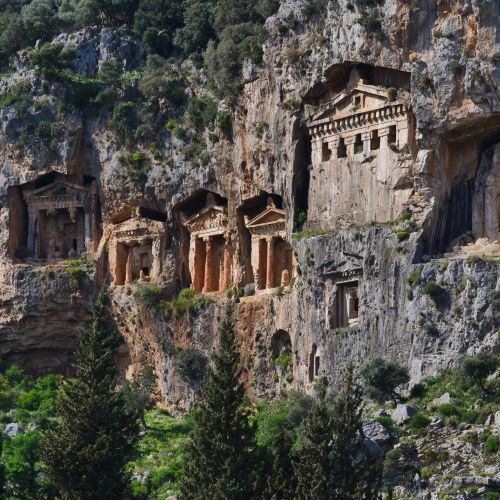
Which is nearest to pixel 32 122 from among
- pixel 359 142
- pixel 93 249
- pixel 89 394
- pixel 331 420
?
pixel 93 249

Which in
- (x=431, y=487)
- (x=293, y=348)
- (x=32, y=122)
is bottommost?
(x=431, y=487)

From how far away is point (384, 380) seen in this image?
73062mm

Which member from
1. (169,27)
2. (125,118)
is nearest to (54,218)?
(125,118)

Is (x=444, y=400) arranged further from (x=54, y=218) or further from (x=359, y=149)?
(x=54, y=218)

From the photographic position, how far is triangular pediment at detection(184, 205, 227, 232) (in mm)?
85719

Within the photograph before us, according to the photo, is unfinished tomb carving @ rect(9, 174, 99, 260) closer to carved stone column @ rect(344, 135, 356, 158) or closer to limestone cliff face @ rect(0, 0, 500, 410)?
limestone cliff face @ rect(0, 0, 500, 410)

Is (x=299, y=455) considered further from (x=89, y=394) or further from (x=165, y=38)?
(x=165, y=38)

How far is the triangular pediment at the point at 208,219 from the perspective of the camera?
3375 inches

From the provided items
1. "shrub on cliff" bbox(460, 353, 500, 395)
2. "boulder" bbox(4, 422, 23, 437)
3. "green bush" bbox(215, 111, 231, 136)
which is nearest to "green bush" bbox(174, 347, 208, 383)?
"boulder" bbox(4, 422, 23, 437)

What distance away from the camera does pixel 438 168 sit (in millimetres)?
76875

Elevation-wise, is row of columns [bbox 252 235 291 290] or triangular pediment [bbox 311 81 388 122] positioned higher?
triangular pediment [bbox 311 81 388 122]

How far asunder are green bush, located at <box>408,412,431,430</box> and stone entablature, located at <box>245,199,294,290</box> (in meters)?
15.2

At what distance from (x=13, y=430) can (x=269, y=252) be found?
41.5ft

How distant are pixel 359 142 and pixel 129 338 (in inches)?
582
